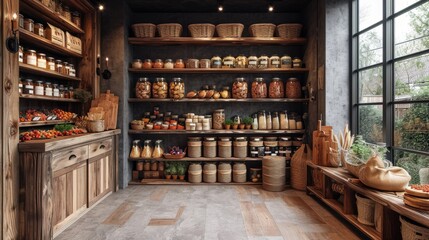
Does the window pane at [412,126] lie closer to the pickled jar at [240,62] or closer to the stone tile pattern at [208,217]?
the stone tile pattern at [208,217]

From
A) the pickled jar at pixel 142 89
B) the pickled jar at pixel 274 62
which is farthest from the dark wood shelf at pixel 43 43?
the pickled jar at pixel 274 62

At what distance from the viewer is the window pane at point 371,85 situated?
3.41 metres

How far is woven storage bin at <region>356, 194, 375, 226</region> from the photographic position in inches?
104

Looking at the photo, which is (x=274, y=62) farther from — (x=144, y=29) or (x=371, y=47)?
(x=144, y=29)

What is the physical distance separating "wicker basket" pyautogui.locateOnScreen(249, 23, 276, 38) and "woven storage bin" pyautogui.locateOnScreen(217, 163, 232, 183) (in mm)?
2172

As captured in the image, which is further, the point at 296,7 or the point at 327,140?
the point at 296,7

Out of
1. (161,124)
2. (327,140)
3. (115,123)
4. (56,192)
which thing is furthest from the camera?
(161,124)

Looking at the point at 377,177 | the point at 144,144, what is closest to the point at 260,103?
the point at 144,144

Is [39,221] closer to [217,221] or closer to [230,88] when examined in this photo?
[217,221]

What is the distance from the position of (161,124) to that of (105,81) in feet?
3.57

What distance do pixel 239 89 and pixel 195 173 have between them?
1.53m

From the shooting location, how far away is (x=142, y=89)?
4.70 metres

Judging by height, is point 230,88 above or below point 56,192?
above

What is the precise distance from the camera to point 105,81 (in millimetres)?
4480
